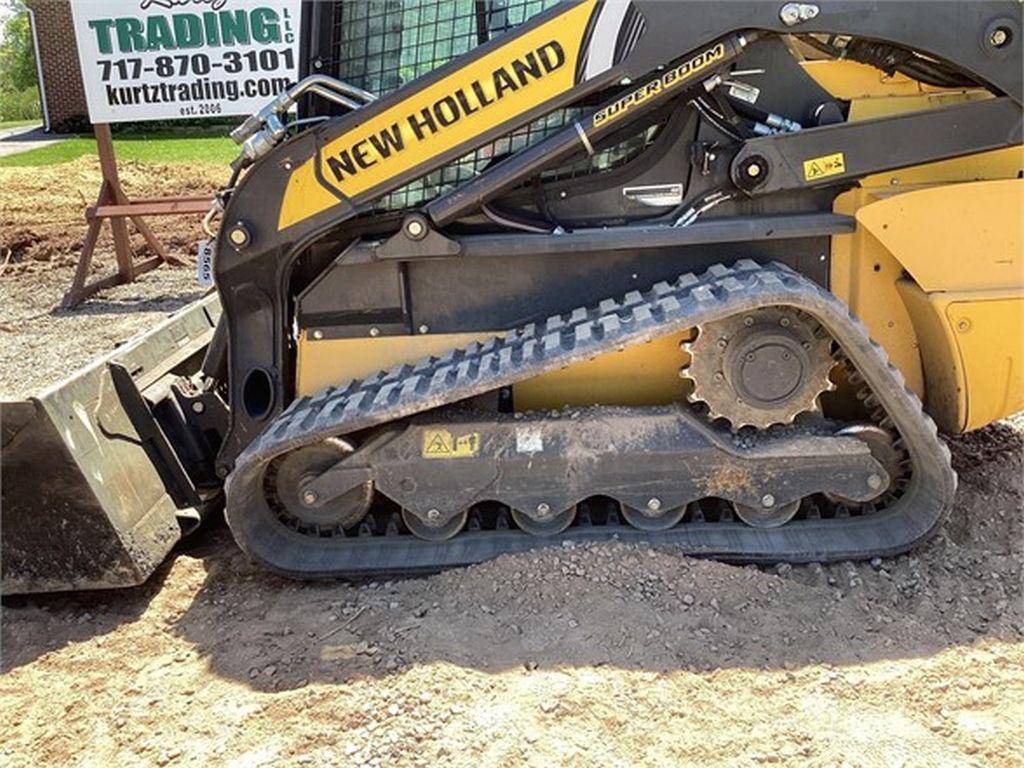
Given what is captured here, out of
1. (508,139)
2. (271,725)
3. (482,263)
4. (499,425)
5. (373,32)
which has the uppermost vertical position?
(373,32)

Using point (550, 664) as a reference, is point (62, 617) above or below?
below

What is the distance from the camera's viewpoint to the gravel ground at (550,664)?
2.60 m

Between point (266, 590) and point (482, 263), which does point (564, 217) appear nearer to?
point (482, 263)

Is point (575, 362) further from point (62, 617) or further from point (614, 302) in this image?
point (62, 617)

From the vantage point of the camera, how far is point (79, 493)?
3.33 meters

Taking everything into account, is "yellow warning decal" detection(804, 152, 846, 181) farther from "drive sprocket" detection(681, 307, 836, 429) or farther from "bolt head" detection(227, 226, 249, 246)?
"bolt head" detection(227, 226, 249, 246)

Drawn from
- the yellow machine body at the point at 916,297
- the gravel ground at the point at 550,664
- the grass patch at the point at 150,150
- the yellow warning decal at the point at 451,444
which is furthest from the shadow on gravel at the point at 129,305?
the grass patch at the point at 150,150

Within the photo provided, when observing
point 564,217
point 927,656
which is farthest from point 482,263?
point 927,656

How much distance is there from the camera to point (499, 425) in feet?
11.1

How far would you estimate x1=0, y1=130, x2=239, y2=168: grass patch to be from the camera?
1803cm

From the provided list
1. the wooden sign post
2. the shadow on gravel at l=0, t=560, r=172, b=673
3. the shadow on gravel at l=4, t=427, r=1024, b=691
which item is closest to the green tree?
the wooden sign post

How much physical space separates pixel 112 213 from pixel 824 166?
7.05 meters

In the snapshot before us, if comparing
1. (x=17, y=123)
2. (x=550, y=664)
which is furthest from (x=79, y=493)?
(x=17, y=123)

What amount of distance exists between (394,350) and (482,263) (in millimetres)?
470
